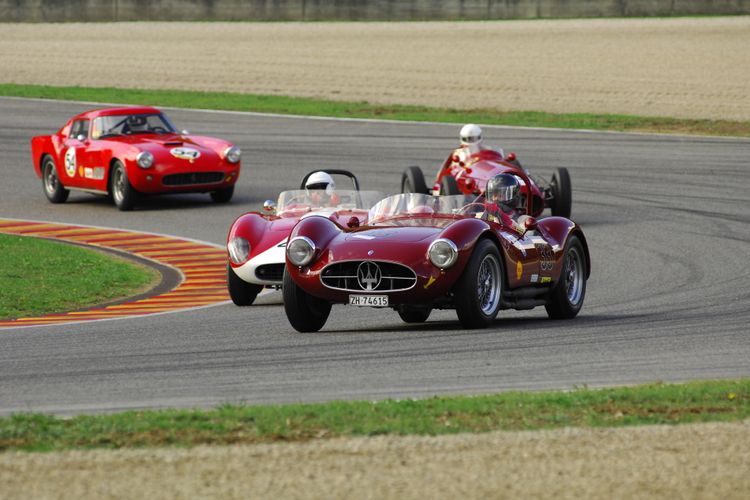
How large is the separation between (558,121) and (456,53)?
1377 cm

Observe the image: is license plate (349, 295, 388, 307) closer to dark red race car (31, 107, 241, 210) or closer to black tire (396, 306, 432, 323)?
black tire (396, 306, 432, 323)

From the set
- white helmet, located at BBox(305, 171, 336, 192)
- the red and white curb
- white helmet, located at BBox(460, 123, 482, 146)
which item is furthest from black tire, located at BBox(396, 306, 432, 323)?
white helmet, located at BBox(460, 123, 482, 146)

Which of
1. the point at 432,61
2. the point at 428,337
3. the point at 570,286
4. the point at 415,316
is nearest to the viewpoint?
the point at 428,337

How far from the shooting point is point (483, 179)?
20766 mm

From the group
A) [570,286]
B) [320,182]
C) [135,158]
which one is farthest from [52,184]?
[570,286]

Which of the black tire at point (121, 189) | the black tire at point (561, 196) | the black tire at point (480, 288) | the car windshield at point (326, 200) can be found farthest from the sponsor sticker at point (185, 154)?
the black tire at point (480, 288)

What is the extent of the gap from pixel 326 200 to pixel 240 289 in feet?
5.11

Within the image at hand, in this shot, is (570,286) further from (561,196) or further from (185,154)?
(185,154)

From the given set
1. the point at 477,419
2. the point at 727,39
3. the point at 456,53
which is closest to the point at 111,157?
the point at 477,419

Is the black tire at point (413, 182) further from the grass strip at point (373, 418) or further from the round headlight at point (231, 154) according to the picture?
the grass strip at point (373, 418)

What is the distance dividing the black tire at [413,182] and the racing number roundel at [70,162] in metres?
A: 5.59

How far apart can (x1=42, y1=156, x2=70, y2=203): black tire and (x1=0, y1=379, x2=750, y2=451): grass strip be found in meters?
17.2

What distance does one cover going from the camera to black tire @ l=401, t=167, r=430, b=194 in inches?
842

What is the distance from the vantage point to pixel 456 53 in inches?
1893
